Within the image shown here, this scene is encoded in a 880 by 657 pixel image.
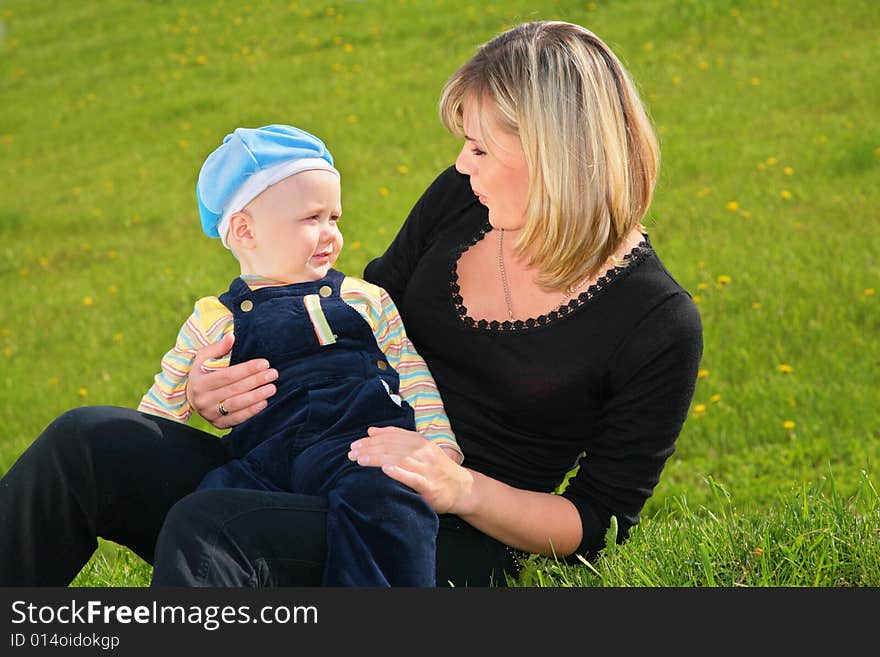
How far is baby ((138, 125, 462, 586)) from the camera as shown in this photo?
2.71 meters

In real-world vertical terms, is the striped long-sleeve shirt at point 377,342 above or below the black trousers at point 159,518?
above

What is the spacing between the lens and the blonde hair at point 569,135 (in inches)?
107

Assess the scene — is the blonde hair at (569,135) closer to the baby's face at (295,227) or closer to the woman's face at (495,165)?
the woman's face at (495,165)

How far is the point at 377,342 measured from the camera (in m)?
2.96

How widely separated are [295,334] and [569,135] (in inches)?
33.1

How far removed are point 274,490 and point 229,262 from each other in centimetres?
592

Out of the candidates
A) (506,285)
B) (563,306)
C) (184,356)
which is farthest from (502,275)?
(184,356)

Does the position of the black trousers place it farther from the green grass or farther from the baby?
the green grass

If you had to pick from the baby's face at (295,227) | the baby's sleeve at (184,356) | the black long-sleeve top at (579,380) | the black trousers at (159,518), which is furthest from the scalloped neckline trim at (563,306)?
the baby's sleeve at (184,356)

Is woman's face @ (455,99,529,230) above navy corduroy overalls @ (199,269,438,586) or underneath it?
above

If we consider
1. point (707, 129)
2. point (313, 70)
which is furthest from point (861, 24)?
point (313, 70)

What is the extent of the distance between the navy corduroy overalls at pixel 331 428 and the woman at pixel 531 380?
6cm

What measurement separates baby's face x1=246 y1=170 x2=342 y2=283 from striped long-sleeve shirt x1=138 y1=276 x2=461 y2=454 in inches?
2.8

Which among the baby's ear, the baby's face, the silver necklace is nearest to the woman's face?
the silver necklace
